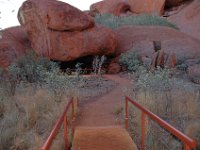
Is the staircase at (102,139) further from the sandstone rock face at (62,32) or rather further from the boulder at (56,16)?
the boulder at (56,16)

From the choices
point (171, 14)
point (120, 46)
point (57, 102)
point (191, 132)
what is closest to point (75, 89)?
point (57, 102)

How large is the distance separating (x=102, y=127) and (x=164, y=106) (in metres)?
2.13

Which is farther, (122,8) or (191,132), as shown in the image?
(122,8)

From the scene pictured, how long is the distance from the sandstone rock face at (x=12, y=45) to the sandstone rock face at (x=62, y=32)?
2.67 ft

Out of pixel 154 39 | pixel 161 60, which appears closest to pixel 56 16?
pixel 161 60

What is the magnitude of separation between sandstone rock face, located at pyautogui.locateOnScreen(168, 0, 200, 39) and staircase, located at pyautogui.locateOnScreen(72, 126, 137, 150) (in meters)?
24.2

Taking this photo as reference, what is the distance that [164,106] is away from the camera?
11.0 metres

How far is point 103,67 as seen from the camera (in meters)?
20.6

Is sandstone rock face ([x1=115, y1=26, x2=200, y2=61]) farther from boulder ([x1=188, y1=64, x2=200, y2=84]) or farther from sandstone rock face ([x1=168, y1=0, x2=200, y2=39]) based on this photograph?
sandstone rock face ([x1=168, y1=0, x2=200, y2=39])

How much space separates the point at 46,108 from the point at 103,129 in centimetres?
294

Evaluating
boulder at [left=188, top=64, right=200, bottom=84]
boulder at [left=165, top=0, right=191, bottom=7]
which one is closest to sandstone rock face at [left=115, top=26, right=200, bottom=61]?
boulder at [left=188, top=64, right=200, bottom=84]

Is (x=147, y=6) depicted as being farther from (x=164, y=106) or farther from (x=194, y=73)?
(x=164, y=106)

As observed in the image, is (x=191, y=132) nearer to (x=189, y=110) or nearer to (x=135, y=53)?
(x=189, y=110)

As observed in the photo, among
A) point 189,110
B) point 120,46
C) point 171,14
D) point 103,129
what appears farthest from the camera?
point 171,14
